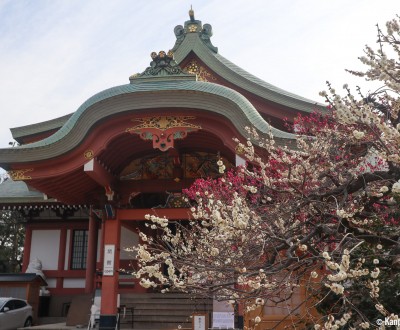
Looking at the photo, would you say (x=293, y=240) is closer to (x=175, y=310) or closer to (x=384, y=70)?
(x=384, y=70)

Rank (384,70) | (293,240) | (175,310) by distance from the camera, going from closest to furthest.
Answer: (384,70) → (293,240) → (175,310)

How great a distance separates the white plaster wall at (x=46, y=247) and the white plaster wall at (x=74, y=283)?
2.25 ft

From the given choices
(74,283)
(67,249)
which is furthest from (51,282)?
(67,249)

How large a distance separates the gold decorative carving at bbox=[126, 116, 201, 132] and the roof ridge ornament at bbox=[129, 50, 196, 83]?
1.03 m

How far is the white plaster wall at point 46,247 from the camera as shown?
49.8 ft

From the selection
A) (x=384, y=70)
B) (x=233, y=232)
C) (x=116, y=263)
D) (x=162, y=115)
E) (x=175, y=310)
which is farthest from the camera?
(x=175, y=310)

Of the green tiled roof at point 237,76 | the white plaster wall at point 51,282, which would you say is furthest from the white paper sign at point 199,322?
the white plaster wall at point 51,282

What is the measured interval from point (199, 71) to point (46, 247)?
26.0 feet

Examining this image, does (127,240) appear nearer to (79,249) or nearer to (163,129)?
(79,249)

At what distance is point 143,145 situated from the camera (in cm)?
1003

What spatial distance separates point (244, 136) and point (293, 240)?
4.10m

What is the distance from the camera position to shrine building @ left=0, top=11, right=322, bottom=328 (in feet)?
28.1

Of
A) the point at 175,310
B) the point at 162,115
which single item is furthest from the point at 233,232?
the point at 175,310

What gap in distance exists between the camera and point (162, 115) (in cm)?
878
